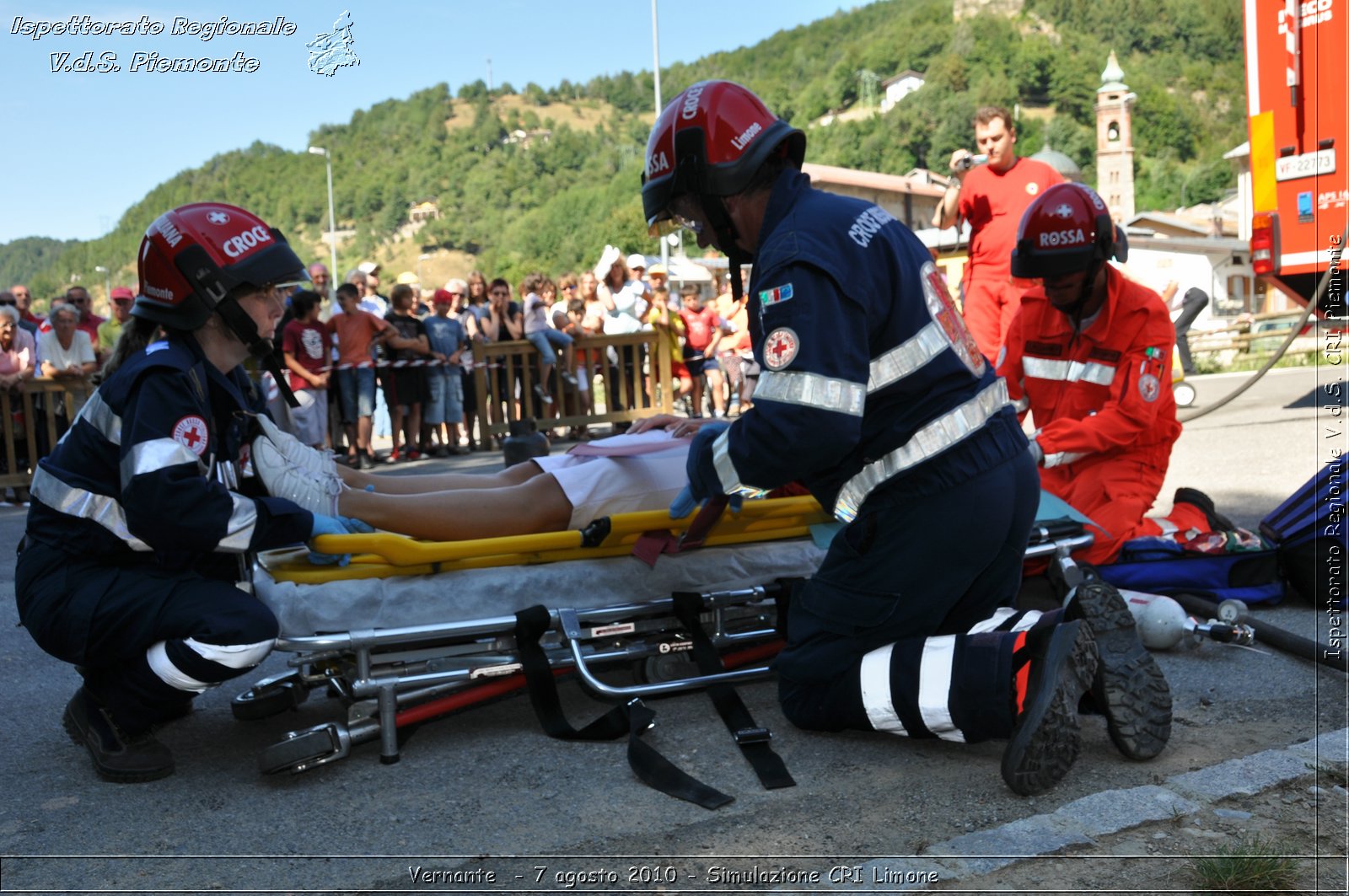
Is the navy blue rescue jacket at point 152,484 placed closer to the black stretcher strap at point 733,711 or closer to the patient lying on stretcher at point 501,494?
the patient lying on stretcher at point 501,494

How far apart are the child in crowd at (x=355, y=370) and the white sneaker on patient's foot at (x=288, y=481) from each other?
7.47 m

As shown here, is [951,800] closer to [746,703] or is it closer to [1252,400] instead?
[746,703]

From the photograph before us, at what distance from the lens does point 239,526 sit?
3.15 meters

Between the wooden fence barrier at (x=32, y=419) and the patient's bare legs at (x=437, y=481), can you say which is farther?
the wooden fence barrier at (x=32, y=419)

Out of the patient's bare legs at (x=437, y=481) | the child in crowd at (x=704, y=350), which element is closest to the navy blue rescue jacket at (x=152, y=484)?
the patient's bare legs at (x=437, y=481)

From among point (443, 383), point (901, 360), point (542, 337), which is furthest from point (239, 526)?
point (542, 337)

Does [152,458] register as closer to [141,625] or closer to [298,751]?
[141,625]

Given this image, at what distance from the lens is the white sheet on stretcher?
3.28 metres

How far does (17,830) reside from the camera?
2910mm

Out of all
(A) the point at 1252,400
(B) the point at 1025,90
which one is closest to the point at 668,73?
(B) the point at 1025,90

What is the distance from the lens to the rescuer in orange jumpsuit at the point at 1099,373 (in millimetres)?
4566

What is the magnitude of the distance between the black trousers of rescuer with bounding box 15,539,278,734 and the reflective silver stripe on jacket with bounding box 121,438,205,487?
345mm

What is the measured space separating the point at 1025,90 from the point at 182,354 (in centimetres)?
14816

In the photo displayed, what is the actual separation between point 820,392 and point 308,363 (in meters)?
8.72
